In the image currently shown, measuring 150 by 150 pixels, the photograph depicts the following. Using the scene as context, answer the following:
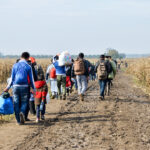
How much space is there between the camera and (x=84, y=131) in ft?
30.7

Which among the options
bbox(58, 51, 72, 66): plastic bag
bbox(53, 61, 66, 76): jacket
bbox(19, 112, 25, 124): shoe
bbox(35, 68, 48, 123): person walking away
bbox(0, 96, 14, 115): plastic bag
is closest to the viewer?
bbox(19, 112, 25, 124): shoe

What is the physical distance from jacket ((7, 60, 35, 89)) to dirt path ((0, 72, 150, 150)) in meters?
1.11

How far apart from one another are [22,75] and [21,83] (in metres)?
0.22

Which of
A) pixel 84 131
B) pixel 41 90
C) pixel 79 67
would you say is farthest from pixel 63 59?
pixel 84 131

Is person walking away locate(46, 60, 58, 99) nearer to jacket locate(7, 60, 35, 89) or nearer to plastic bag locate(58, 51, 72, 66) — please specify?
plastic bag locate(58, 51, 72, 66)

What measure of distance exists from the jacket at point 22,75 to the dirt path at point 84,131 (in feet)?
3.65

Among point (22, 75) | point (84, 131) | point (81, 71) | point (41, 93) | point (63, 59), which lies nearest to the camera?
point (84, 131)

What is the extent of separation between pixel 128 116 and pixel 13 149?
523cm

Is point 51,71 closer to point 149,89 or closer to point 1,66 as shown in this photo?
point 149,89

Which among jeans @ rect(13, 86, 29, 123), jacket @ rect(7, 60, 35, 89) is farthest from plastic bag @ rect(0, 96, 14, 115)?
jacket @ rect(7, 60, 35, 89)

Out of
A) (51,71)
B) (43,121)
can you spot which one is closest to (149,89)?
(51,71)

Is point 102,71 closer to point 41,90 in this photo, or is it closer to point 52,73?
point 52,73

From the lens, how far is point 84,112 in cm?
1269

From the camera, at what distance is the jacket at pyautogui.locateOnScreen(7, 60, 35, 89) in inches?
391
